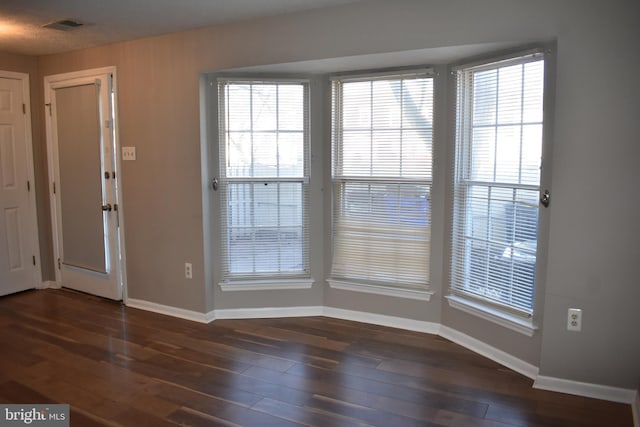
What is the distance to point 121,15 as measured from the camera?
332cm

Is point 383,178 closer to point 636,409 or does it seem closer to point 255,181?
point 255,181

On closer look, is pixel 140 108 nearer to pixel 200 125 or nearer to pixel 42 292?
pixel 200 125

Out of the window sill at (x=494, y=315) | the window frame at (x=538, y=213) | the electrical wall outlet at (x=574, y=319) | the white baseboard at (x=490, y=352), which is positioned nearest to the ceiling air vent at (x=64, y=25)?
the window frame at (x=538, y=213)

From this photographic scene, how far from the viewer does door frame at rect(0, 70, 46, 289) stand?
464 cm

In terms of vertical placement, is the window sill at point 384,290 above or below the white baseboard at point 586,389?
above

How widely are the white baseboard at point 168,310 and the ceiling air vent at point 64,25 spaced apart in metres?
2.25

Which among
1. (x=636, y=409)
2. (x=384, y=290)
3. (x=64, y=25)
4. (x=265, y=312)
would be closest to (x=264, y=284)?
(x=265, y=312)

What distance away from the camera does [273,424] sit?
2.44m

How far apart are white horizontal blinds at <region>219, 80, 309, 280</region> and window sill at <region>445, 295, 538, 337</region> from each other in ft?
4.01

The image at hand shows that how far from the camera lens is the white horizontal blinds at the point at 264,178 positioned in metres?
3.82

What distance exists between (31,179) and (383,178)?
135 inches

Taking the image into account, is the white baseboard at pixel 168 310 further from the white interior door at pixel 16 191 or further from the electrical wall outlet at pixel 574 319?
the electrical wall outlet at pixel 574 319

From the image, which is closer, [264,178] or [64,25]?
[64,25]

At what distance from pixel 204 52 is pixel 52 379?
245 cm
